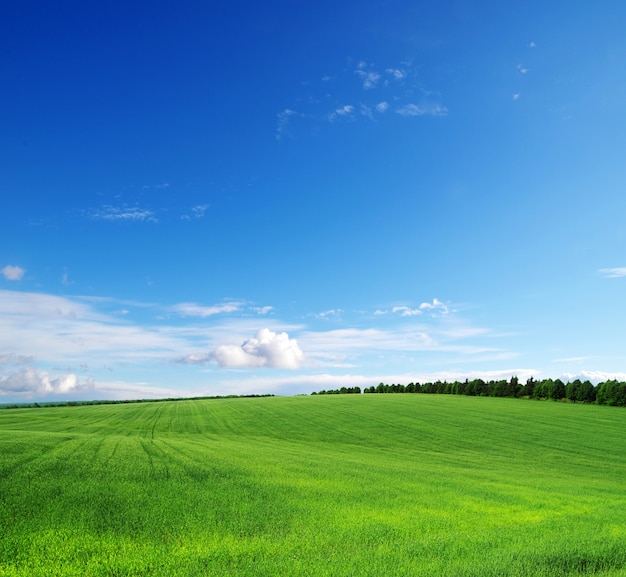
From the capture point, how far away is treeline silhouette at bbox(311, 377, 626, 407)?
80.7m

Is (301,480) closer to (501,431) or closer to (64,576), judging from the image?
(64,576)

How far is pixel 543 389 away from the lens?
317 feet

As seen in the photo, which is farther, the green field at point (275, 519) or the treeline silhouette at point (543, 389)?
the treeline silhouette at point (543, 389)

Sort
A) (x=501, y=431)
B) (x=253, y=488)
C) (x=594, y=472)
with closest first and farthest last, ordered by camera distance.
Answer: (x=253, y=488)
(x=594, y=472)
(x=501, y=431)

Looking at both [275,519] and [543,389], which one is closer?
[275,519]

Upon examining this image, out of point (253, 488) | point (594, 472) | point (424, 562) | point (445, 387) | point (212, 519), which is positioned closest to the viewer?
point (424, 562)

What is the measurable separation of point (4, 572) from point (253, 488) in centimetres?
668

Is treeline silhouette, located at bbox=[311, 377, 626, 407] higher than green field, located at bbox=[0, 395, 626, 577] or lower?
lower

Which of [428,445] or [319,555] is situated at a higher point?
[319,555]

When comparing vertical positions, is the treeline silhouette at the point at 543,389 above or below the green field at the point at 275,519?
below

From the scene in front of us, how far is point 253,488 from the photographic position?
12.8 metres

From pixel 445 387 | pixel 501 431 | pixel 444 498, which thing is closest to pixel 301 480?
pixel 444 498

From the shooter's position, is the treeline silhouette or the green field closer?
the green field

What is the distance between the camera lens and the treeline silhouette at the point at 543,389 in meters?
80.7
